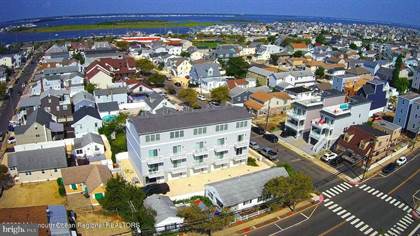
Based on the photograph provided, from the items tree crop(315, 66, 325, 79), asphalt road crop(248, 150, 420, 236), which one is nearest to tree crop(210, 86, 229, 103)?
asphalt road crop(248, 150, 420, 236)

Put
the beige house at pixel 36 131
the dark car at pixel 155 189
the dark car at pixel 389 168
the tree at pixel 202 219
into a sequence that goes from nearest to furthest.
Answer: the tree at pixel 202 219 → the dark car at pixel 155 189 → the dark car at pixel 389 168 → the beige house at pixel 36 131

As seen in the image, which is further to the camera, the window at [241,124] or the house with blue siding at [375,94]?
the house with blue siding at [375,94]

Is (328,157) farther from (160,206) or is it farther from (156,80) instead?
(156,80)

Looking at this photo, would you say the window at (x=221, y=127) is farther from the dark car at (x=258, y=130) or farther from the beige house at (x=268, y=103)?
Answer: the beige house at (x=268, y=103)

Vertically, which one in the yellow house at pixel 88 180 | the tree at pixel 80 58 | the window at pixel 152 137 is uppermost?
the window at pixel 152 137

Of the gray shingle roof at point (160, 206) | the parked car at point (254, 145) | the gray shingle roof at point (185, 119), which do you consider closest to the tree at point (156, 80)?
the parked car at point (254, 145)

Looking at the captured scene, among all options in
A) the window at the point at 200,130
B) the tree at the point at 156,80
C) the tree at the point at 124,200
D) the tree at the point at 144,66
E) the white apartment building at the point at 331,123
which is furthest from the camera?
the tree at the point at 144,66

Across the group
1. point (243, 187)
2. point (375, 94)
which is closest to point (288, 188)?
point (243, 187)
